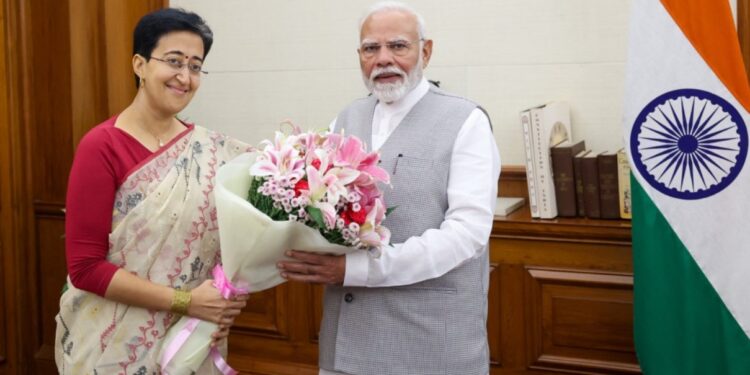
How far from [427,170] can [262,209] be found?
42 cm

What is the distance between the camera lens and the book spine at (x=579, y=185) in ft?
9.09

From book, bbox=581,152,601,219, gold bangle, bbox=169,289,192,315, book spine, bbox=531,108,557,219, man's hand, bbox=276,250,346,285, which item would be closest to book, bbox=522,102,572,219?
book spine, bbox=531,108,557,219

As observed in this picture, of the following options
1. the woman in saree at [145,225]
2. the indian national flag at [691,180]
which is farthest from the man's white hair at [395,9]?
the indian national flag at [691,180]

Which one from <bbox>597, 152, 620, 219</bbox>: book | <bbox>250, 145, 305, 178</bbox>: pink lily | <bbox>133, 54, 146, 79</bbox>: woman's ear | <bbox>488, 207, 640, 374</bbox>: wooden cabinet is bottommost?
<bbox>488, 207, 640, 374</bbox>: wooden cabinet

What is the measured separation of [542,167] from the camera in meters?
2.80

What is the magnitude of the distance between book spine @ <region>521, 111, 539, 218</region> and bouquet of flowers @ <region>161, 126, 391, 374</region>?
107cm

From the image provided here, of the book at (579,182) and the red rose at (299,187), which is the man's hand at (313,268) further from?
the book at (579,182)

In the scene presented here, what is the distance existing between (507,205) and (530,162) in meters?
0.18

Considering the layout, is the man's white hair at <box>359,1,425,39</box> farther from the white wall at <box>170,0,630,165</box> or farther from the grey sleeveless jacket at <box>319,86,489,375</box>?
the white wall at <box>170,0,630,165</box>

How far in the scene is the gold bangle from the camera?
1919mm

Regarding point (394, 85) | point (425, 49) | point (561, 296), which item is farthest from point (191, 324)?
point (561, 296)

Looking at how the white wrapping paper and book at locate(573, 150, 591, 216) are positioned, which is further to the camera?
book at locate(573, 150, 591, 216)

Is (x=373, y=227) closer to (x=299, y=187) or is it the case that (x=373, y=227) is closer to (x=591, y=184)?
(x=299, y=187)

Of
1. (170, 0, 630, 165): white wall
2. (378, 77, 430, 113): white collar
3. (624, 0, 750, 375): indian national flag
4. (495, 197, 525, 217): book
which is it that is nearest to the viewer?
(378, 77, 430, 113): white collar
